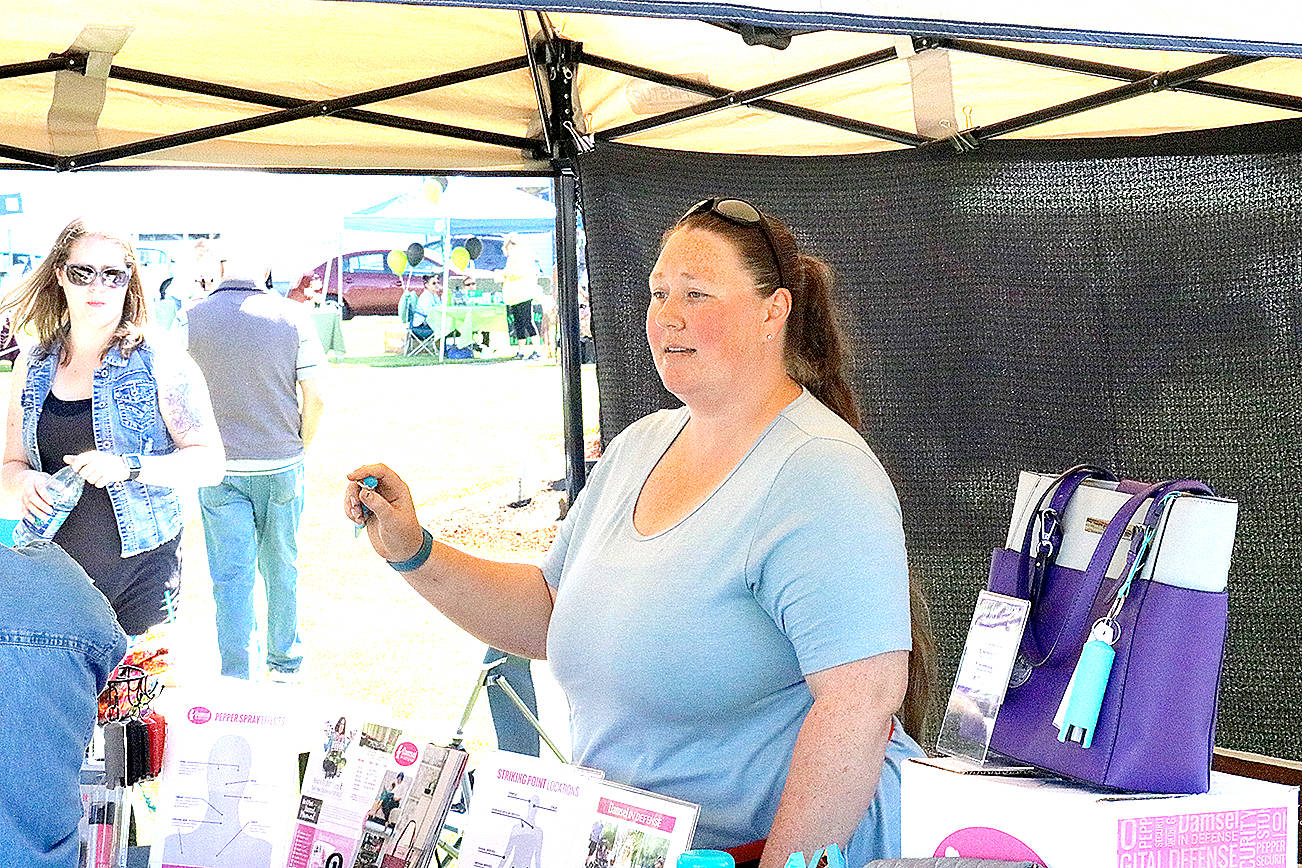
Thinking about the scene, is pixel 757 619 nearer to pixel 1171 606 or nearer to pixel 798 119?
pixel 1171 606

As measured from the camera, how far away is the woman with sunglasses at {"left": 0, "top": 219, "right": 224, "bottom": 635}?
9.77ft

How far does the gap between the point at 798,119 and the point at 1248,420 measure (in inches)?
40.9

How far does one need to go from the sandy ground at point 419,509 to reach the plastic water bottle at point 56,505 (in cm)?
150

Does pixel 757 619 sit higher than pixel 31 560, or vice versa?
pixel 31 560

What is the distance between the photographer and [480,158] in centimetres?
289

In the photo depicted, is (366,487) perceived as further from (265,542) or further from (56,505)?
Answer: (265,542)

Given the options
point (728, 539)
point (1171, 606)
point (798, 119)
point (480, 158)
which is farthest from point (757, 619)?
point (480, 158)

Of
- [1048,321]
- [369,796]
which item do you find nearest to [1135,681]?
[369,796]

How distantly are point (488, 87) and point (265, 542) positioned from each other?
220 centimetres

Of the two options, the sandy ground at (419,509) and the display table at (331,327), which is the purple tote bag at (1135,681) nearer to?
the sandy ground at (419,509)

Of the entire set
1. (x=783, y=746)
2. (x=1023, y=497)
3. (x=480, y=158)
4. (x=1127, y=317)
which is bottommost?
(x=783, y=746)

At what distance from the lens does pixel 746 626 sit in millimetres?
1396

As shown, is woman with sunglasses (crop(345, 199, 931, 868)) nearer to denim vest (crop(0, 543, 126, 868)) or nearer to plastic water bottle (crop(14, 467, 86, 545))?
denim vest (crop(0, 543, 126, 868))

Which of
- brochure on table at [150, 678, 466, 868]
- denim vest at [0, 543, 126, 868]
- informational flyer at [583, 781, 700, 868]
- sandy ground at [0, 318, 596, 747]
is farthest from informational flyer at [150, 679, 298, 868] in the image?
sandy ground at [0, 318, 596, 747]
